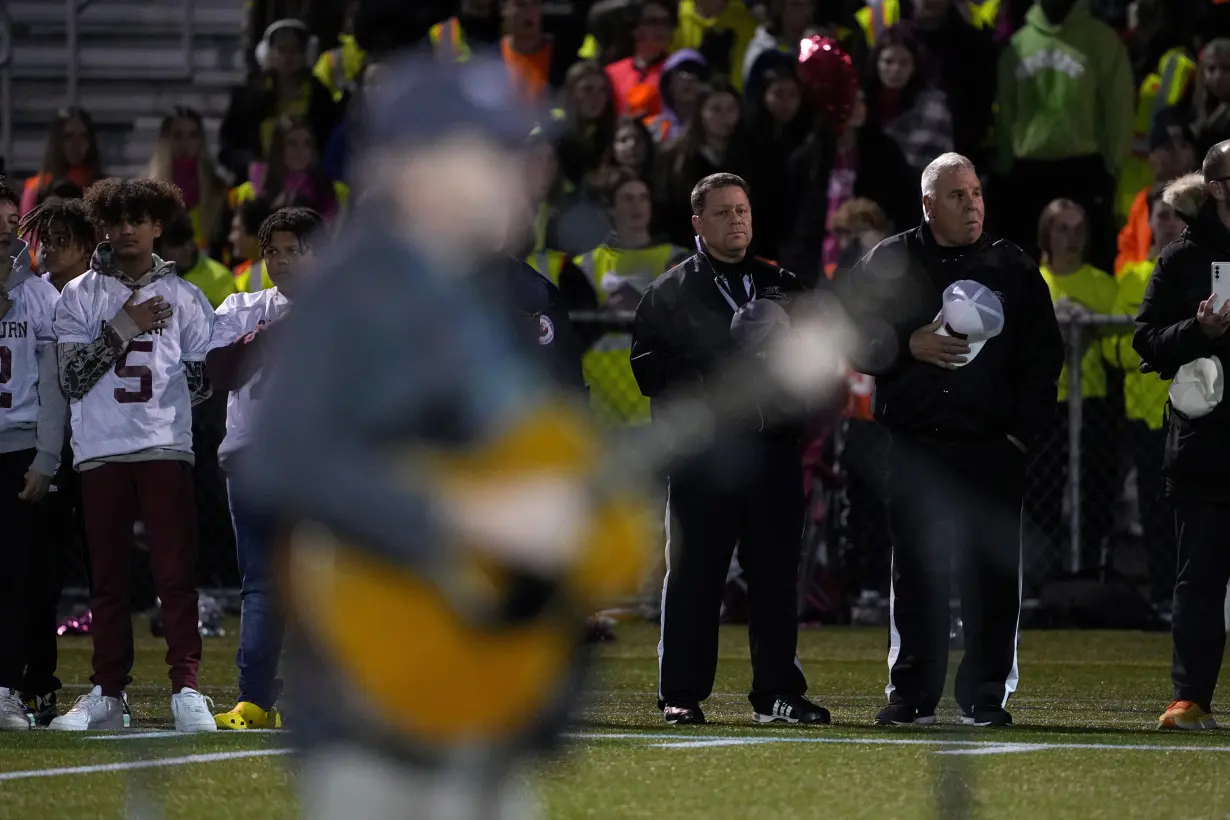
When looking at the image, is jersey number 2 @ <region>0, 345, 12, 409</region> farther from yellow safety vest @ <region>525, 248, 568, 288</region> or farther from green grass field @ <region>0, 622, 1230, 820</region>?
yellow safety vest @ <region>525, 248, 568, 288</region>

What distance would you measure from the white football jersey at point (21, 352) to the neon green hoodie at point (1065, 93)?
7.58 m

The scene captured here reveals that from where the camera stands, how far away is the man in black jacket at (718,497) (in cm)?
963

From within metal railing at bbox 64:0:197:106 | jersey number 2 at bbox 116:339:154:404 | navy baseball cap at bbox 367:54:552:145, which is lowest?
jersey number 2 at bbox 116:339:154:404

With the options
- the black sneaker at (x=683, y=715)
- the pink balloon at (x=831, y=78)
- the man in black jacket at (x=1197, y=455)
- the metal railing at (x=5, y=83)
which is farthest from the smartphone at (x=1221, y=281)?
the metal railing at (x=5, y=83)

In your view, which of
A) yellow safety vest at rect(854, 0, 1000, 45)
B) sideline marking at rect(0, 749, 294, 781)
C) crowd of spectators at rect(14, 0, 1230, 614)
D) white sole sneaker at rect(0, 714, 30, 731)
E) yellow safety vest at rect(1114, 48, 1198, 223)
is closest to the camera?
sideline marking at rect(0, 749, 294, 781)

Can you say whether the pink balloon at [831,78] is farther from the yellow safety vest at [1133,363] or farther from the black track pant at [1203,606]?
the black track pant at [1203,606]

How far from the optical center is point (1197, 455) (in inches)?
369

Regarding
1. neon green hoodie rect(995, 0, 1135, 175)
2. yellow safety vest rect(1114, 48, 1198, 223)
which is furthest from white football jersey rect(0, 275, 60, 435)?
yellow safety vest rect(1114, 48, 1198, 223)

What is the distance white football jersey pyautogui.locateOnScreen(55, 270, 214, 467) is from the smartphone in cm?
415

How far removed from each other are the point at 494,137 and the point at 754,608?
5.99 metres

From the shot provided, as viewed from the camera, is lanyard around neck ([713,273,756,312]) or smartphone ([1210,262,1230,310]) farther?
lanyard around neck ([713,273,756,312])

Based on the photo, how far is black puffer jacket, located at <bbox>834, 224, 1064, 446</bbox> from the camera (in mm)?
9516

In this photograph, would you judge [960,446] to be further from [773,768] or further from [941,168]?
[773,768]

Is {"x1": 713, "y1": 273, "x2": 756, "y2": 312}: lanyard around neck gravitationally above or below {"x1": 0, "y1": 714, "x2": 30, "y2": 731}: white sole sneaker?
above
